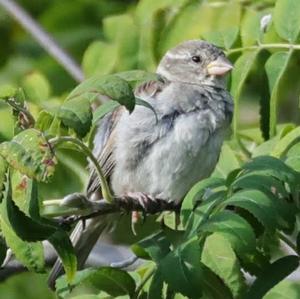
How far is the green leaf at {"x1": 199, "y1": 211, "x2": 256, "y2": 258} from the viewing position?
2896 mm

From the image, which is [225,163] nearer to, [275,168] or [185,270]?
[275,168]

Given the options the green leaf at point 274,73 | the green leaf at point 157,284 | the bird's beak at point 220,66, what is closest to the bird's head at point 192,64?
the bird's beak at point 220,66

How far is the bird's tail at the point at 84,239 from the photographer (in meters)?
4.12

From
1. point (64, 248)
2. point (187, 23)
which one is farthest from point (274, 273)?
point (187, 23)

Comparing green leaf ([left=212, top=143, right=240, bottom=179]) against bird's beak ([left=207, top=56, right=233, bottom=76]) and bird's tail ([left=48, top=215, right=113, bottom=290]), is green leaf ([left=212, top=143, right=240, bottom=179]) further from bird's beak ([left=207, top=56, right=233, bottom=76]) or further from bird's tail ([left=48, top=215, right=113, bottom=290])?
bird's tail ([left=48, top=215, right=113, bottom=290])

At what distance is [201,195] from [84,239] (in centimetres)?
132

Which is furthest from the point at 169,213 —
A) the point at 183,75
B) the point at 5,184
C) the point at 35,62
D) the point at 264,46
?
the point at 35,62

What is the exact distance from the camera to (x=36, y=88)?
4.69 metres

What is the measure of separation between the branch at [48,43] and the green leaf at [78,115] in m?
2.46

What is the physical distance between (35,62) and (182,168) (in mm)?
2352

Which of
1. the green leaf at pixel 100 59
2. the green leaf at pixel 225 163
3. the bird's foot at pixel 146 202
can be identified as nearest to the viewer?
the bird's foot at pixel 146 202

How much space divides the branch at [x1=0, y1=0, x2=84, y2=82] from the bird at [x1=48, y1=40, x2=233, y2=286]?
0.86 metres

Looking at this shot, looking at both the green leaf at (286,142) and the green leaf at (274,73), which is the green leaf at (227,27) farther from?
the green leaf at (286,142)

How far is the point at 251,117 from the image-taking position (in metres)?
6.68
